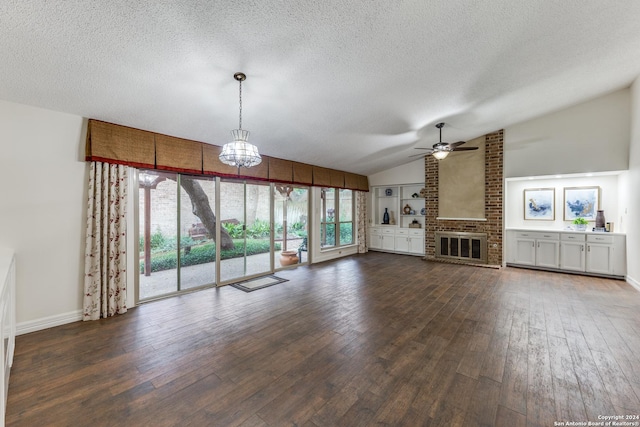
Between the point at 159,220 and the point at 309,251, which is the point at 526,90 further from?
the point at 159,220

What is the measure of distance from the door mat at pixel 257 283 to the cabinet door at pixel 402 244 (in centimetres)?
434

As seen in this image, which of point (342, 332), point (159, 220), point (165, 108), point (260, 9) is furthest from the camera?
point (159, 220)

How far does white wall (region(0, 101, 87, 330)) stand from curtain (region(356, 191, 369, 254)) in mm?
6515

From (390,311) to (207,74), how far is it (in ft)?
12.1

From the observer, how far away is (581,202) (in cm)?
572

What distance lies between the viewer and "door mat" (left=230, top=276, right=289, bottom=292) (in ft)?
15.3

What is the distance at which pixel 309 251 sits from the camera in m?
6.70

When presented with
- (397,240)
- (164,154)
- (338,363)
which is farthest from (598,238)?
(164,154)

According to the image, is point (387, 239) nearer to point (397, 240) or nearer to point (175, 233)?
point (397, 240)

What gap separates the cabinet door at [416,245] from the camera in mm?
7672

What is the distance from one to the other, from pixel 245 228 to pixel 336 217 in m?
3.24

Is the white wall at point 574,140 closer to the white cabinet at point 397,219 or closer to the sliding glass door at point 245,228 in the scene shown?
the white cabinet at point 397,219

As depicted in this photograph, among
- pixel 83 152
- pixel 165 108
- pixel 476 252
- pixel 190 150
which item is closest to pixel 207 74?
pixel 165 108

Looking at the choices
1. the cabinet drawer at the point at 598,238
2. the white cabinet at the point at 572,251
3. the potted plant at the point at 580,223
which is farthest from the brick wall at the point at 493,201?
the cabinet drawer at the point at 598,238
